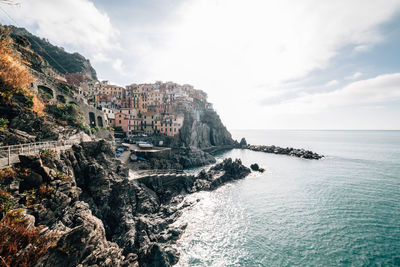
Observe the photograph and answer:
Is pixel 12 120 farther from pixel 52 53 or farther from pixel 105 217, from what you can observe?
pixel 52 53

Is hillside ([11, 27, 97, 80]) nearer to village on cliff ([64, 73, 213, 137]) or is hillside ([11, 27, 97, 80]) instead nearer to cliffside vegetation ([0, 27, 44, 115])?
village on cliff ([64, 73, 213, 137])

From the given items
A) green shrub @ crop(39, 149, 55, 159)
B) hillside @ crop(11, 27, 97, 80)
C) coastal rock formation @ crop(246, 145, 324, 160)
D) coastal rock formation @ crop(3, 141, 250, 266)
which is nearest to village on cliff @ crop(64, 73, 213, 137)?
hillside @ crop(11, 27, 97, 80)

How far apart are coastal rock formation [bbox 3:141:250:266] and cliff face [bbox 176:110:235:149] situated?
1575 inches

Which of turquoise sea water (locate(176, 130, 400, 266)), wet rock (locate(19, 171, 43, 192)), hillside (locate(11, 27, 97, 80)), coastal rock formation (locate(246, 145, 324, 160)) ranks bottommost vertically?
turquoise sea water (locate(176, 130, 400, 266))

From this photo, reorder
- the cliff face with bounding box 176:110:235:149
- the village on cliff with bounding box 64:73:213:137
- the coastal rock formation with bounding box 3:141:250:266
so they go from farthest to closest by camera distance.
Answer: the cliff face with bounding box 176:110:235:149 → the village on cliff with bounding box 64:73:213:137 → the coastal rock formation with bounding box 3:141:250:266

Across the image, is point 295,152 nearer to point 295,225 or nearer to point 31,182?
point 295,225

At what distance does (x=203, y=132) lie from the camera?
294 feet

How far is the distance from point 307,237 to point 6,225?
1169 inches

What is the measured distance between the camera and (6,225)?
8.17m

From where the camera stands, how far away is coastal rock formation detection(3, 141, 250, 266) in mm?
10734

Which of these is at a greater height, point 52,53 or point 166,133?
point 52,53

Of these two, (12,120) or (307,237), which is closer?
(12,120)

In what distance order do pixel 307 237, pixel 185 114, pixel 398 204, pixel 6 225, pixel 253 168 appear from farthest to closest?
pixel 185 114
pixel 253 168
pixel 398 204
pixel 307 237
pixel 6 225

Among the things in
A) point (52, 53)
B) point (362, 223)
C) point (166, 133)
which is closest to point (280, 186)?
point (362, 223)
